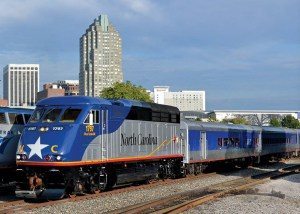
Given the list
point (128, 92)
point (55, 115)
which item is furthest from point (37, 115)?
point (128, 92)

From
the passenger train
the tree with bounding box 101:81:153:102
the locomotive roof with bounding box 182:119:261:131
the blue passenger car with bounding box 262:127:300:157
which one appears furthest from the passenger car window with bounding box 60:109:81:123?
the tree with bounding box 101:81:153:102

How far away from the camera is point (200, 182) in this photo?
2409cm

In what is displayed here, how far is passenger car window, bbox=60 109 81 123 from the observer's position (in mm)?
16656

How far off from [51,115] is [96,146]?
1989 millimetres

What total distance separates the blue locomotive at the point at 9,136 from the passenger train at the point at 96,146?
4.82 feet

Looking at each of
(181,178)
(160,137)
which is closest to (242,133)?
(181,178)

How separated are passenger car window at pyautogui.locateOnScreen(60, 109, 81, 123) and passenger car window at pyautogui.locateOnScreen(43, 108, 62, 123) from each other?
0.84 feet

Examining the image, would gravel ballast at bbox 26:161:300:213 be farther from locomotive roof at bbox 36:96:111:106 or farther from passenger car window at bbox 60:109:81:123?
locomotive roof at bbox 36:96:111:106

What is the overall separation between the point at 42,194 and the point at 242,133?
24594 millimetres

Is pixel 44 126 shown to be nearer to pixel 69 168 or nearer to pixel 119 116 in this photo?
pixel 69 168

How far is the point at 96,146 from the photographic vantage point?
17453 millimetres

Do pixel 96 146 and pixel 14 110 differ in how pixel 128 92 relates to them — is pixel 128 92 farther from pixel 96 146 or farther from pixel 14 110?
pixel 96 146

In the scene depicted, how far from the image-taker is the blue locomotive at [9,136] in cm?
1773

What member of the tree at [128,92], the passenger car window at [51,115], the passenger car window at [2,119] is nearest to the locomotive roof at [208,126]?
the passenger car window at [51,115]
